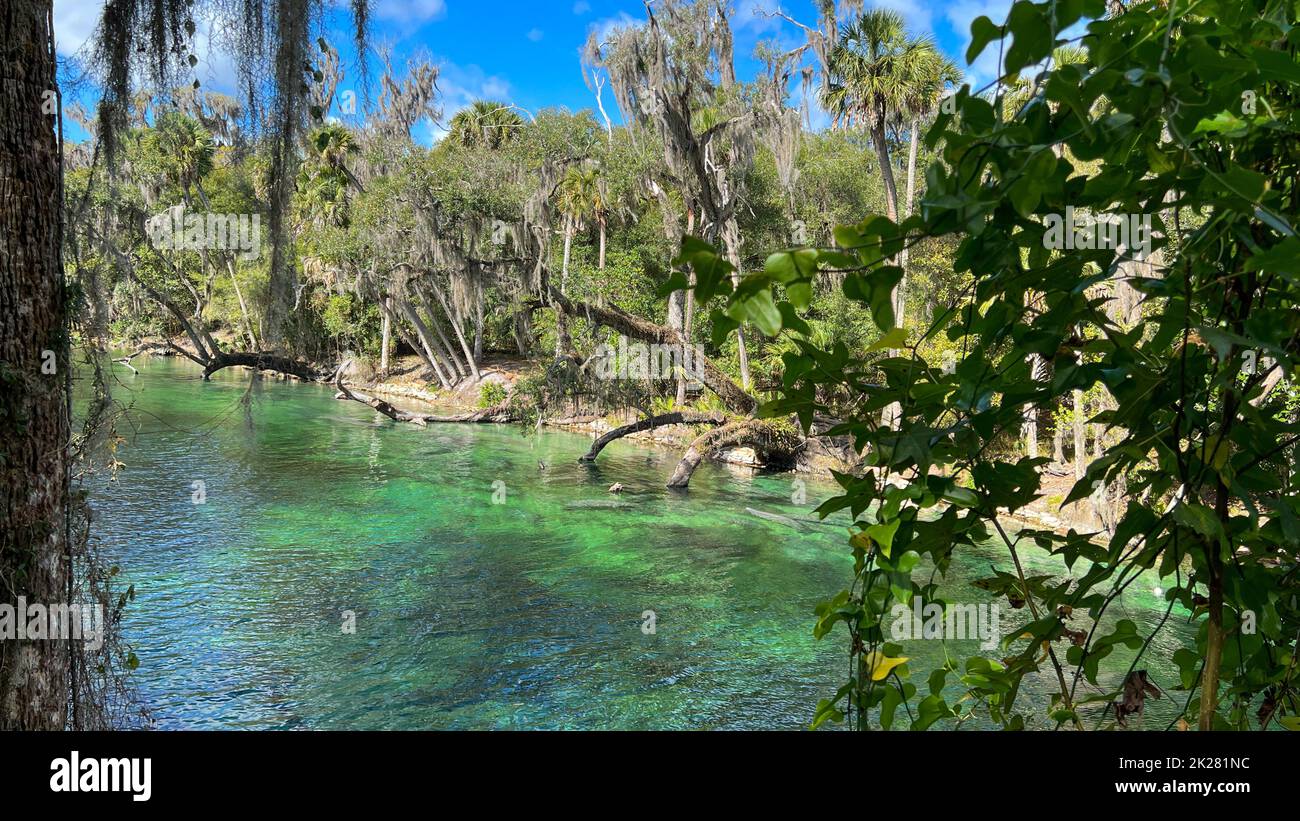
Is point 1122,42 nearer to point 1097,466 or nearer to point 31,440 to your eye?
point 1097,466

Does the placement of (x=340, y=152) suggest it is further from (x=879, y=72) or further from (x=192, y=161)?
(x=879, y=72)

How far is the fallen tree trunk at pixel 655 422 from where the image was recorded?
17.2 meters

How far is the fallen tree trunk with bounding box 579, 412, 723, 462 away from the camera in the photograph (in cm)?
1719

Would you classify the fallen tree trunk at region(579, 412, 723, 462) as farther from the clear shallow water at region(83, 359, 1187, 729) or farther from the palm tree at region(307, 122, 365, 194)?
the palm tree at region(307, 122, 365, 194)

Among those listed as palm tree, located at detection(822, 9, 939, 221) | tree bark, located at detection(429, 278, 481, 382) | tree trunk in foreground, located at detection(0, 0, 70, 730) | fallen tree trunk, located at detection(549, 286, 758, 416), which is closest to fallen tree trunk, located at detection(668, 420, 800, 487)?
fallen tree trunk, located at detection(549, 286, 758, 416)

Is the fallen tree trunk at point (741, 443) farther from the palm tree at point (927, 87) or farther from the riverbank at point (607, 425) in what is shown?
the palm tree at point (927, 87)

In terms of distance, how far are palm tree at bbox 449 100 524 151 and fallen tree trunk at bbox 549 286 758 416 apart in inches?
526

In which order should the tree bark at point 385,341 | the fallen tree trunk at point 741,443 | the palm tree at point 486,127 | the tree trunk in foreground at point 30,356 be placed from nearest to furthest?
the tree trunk in foreground at point 30,356 → the fallen tree trunk at point 741,443 → the palm tree at point 486,127 → the tree bark at point 385,341

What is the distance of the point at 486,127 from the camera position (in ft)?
93.2

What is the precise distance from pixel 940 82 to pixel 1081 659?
1899 cm

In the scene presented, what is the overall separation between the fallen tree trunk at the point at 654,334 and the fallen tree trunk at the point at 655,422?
57 centimetres

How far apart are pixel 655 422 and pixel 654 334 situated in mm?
1918

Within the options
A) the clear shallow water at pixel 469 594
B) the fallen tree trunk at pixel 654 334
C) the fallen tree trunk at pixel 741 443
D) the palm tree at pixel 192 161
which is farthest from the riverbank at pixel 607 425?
the palm tree at pixel 192 161

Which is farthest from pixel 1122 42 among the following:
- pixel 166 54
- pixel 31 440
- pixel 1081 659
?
pixel 166 54
